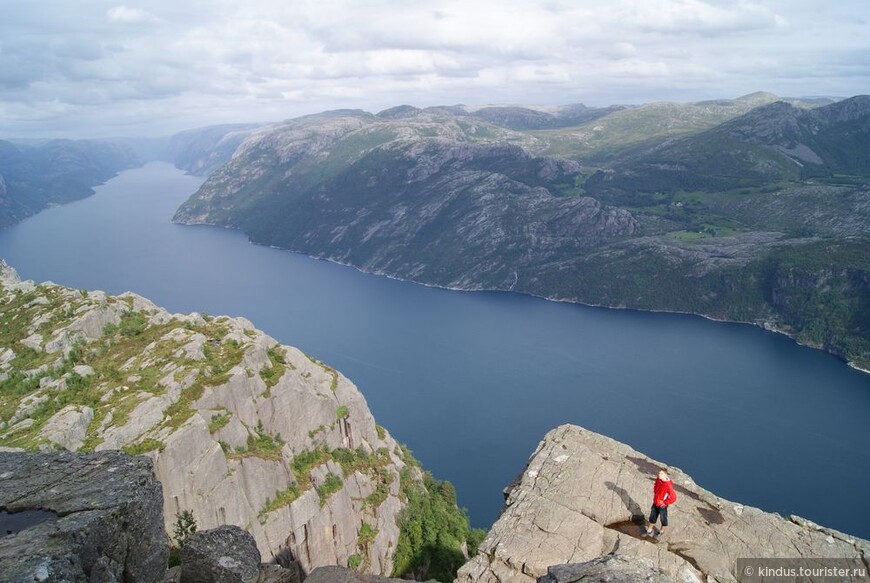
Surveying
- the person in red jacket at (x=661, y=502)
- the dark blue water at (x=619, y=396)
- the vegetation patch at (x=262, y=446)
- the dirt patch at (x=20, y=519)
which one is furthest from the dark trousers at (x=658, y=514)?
the dark blue water at (x=619, y=396)

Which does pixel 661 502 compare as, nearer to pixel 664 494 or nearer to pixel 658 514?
pixel 664 494

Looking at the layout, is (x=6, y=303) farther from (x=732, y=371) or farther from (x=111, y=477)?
(x=732, y=371)

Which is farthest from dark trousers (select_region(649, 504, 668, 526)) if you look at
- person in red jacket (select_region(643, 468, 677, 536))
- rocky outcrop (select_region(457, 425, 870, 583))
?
rocky outcrop (select_region(457, 425, 870, 583))

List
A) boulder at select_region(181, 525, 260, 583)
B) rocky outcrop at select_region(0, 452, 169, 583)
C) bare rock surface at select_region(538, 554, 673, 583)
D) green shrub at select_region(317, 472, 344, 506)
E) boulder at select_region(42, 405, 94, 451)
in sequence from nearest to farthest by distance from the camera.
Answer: rocky outcrop at select_region(0, 452, 169, 583) < bare rock surface at select_region(538, 554, 673, 583) < boulder at select_region(181, 525, 260, 583) < boulder at select_region(42, 405, 94, 451) < green shrub at select_region(317, 472, 344, 506)

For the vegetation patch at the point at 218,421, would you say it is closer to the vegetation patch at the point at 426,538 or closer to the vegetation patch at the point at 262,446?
the vegetation patch at the point at 262,446

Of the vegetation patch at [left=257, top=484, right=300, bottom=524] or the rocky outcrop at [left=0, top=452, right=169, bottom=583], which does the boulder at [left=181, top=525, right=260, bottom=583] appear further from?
the vegetation patch at [left=257, top=484, right=300, bottom=524]

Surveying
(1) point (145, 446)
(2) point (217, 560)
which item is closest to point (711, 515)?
(2) point (217, 560)
